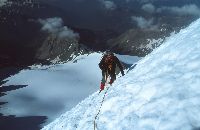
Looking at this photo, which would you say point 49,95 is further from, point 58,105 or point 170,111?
point 170,111

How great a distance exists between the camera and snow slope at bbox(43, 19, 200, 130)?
29.2 feet

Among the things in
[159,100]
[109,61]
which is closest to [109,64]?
[109,61]

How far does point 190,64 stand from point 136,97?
200cm

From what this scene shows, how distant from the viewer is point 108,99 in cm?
1342

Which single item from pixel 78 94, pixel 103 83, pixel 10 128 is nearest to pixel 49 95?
pixel 78 94

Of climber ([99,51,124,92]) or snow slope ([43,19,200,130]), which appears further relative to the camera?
climber ([99,51,124,92])

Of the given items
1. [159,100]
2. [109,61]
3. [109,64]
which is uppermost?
[109,61]

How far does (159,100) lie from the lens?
10.2m

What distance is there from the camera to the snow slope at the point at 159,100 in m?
8.90

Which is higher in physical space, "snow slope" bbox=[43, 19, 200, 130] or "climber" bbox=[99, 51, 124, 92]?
"climber" bbox=[99, 51, 124, 92]

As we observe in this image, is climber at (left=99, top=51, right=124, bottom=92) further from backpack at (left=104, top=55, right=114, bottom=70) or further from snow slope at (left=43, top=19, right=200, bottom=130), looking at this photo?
snow slope at (left=43, top=19, right=200, bottom=130)

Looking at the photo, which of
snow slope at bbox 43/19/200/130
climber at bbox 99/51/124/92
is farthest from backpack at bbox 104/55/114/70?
snow slope at bbox 43/19/200/130

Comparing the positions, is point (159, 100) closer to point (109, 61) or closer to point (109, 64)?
point (109, 61)

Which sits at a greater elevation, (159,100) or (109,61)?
(109,61)
